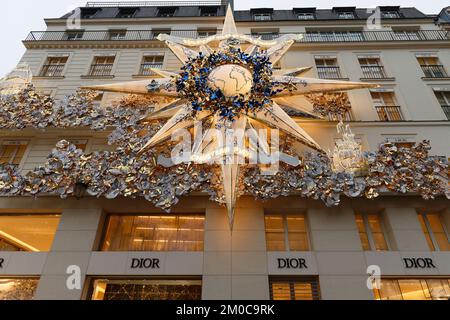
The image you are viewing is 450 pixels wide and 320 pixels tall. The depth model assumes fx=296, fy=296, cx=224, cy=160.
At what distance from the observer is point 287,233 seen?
10438 millimetres

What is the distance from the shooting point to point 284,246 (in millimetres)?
10156

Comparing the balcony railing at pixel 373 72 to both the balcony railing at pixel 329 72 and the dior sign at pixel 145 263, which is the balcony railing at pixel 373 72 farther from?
the dior sign at pixel 145 263

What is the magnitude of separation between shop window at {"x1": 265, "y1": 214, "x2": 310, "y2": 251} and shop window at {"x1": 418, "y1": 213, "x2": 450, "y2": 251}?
419 cm

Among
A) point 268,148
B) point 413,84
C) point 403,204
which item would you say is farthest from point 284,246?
point 413,84

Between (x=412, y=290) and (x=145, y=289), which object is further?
(x=145, y=289)

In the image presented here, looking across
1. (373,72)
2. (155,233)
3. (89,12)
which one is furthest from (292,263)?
(89,12)

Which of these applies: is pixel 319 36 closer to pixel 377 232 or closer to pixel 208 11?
pixel 208 11

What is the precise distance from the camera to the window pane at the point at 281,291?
9070 millimetres

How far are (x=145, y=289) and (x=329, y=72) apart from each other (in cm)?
1288

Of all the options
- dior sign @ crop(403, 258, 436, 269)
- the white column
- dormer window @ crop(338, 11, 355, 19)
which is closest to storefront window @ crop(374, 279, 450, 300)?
dior sign @ crop(403, 258, 436, 269)

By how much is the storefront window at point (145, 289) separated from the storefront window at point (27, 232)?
2519 mm
